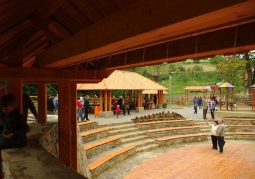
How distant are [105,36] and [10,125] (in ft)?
5.95

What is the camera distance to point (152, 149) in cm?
1059

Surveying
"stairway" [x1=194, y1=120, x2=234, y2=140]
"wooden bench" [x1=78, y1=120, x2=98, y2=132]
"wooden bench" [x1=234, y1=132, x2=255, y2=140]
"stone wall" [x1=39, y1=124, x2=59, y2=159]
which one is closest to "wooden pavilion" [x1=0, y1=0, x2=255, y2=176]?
"stone wall" [x1=39, y1=124, x2=59, y2=159]

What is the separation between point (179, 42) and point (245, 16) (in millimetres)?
1523

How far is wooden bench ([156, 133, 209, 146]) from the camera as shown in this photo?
11344 millimetres

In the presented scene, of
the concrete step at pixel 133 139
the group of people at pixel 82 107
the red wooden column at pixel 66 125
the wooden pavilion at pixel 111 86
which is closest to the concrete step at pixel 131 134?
the concrete step at pixel 133 139

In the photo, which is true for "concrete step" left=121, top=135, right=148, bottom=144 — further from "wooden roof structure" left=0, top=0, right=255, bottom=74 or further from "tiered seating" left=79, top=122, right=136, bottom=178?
"wooden roof structure" left=0, top=0, right=255, bottom=74

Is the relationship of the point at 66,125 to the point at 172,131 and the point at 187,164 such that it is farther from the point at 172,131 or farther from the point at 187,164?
the point at 172,131

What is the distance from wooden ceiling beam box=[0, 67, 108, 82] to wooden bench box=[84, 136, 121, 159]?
3880 millimetres

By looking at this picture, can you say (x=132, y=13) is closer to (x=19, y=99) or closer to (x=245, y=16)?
(x=245, y=16)

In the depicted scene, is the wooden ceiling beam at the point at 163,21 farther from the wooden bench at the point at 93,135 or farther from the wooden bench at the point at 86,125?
the wooden bench at the point at 86,125

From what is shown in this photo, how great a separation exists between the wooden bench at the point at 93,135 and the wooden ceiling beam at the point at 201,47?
5967 millimetres

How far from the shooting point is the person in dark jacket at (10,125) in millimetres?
2852

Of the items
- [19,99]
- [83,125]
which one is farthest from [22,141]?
[83,125]

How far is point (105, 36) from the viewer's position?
2139 mm
